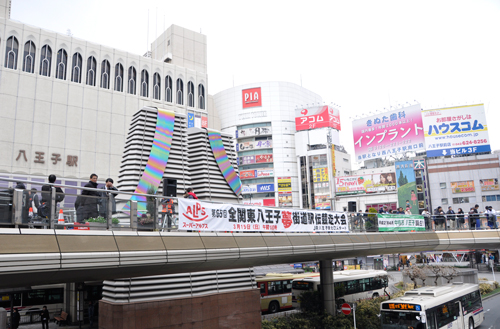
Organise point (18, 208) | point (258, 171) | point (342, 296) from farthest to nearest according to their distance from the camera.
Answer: point (258, 171)
point (342, 296)
point (18, 208)

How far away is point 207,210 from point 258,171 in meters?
65.9

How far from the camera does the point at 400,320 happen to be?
17422mm

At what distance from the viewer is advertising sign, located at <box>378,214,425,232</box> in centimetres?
2120

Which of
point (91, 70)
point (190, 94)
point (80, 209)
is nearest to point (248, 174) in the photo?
point (190, 94)

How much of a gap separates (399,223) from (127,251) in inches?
655

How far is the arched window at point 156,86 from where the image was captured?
42125mm

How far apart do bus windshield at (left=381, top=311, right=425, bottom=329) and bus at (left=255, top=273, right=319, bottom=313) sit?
10.6 metres

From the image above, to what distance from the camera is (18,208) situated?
28.0 feet

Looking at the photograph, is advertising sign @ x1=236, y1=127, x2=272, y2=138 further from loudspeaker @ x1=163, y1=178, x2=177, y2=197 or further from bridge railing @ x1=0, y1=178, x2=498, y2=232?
bridge railing @ x1=0, y1=178, x2=498, y2=232

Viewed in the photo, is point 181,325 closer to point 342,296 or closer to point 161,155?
point 161,155

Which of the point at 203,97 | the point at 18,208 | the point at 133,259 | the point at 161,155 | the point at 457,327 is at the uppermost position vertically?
the point at 203,97

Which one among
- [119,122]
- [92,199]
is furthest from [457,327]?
[119,122]

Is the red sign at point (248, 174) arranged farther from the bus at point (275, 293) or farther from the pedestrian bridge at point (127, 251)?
the pedestrian bridge at point (127, 251)

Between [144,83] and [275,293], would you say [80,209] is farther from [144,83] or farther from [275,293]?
[144,83]
